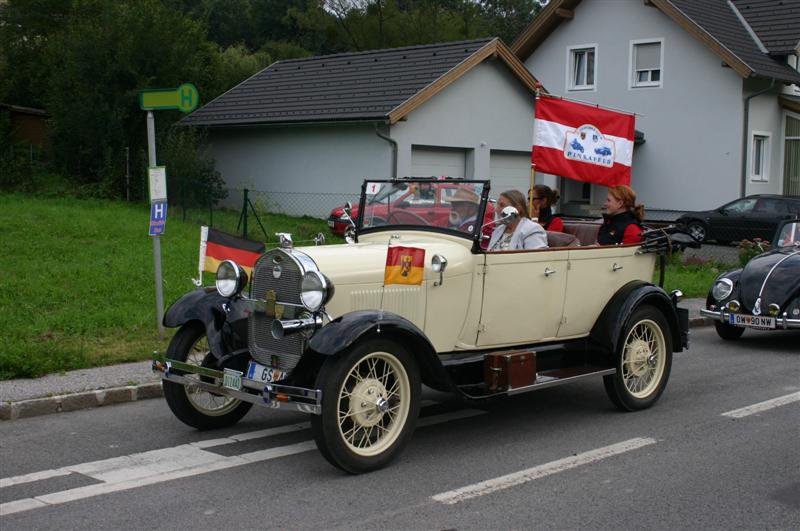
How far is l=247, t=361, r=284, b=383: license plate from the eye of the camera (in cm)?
605

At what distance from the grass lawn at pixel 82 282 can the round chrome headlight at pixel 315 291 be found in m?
3.60

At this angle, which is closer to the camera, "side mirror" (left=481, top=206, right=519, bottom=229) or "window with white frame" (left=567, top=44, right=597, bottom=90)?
"side mirror" (left=481, top=206, right=519, bottom=229)

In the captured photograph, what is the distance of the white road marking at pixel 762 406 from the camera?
25.0 feet

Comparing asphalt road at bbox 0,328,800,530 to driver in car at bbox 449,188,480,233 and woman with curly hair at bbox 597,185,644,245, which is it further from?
driver in car at bbox 449,188,480,233

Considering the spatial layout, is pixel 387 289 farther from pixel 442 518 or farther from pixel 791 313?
pixel 791 313

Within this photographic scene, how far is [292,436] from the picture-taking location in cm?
684

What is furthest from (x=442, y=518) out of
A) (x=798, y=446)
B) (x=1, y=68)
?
(x=1, y=68)

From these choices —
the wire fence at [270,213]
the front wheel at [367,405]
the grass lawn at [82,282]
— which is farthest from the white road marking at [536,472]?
the wire fence at [270,213]

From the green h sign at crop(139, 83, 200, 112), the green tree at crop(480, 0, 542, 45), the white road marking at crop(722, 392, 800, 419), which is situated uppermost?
the green tree at crop(480, 0, 542, 45)

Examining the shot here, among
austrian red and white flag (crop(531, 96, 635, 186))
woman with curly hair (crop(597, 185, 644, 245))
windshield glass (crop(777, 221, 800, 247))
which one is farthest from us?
windshield glass (crop(777, 221, 800, 247))

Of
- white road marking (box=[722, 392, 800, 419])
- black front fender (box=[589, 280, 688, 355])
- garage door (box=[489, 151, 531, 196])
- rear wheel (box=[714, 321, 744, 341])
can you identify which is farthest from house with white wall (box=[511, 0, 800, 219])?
black front fender (box=[589, 280, 688, 355])

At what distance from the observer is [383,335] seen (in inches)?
231

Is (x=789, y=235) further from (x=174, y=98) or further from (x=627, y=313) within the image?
(x=174, y=98)

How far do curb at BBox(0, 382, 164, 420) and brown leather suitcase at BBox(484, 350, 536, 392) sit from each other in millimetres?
3108
